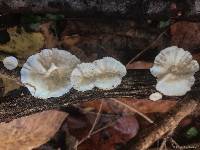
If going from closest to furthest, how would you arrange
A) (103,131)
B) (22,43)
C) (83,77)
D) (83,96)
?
1. (83,77)
2. (83,96)
3. (22,43)
4. (103,131)

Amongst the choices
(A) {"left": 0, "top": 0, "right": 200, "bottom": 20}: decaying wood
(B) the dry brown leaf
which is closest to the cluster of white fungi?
(A) {"left": 0, "top": 0, "right": 200, "bottom": 20}: decaying wood

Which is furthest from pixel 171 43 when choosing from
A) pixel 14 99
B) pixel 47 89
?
pixel 14 99

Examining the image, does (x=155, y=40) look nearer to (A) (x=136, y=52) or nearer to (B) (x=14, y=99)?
(A) (x=136, y=52)

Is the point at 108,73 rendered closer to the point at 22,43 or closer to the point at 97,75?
the point at 97,75

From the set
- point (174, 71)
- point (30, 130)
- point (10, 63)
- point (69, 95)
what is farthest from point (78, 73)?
point (30, 130)

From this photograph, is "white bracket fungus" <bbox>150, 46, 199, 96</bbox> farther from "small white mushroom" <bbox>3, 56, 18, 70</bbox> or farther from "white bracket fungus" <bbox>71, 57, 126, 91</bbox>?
"small white mushroom" <bbox>3, 56, 18, 70</bbox>

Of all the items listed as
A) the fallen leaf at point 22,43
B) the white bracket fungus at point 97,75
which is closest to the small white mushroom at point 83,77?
the white bracket fungus at point 97,75
